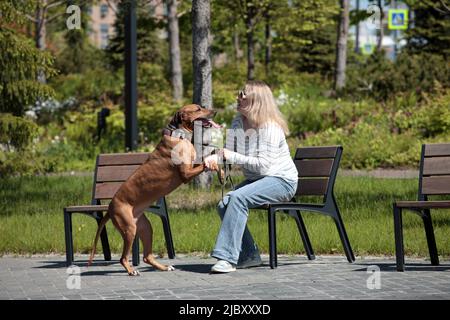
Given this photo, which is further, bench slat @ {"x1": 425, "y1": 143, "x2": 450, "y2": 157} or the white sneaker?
bench slat @ {"x1": 425, "y1": 143, "x2": 450, "y2": 157}

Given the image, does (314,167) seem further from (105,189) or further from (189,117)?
(105,189)

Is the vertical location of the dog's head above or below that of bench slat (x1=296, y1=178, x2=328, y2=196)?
above

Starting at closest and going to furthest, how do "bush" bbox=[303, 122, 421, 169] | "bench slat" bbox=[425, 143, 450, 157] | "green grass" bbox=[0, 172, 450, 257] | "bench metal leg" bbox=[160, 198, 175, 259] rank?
"bench slat" bbox=[425, 143, 450, 157] → "bench metal leg" bbox=[160, 198, 175, 259] → "green grass" bbox=[0, 172, 450, 257] → "bush" bbox=[303, 122, 421, 169]

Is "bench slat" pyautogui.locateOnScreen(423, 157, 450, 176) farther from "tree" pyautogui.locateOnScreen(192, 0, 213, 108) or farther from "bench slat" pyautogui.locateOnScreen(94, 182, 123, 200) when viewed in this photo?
"tree" pyautogui.locateOnScreen(192, 0, 213, 108)

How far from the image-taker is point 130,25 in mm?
17656

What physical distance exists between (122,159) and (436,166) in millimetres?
3106

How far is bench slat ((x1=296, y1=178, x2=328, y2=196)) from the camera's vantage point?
372 inches

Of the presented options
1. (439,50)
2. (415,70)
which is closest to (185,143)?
(415,70)

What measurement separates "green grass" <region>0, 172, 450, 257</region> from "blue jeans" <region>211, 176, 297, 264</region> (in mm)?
1444

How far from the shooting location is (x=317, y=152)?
9.75m

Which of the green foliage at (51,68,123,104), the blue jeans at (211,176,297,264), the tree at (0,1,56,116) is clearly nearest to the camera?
the blue jeans at (211,176,297,264)

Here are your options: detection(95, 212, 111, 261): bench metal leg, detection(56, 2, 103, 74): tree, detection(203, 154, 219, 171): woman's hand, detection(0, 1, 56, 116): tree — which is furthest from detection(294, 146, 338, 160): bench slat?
detection(56, 2, 103, 74): tree

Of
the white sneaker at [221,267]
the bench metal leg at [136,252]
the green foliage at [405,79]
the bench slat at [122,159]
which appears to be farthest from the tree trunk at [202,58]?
the green foliage at [405,79]

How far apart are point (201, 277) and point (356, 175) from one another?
954 cm
